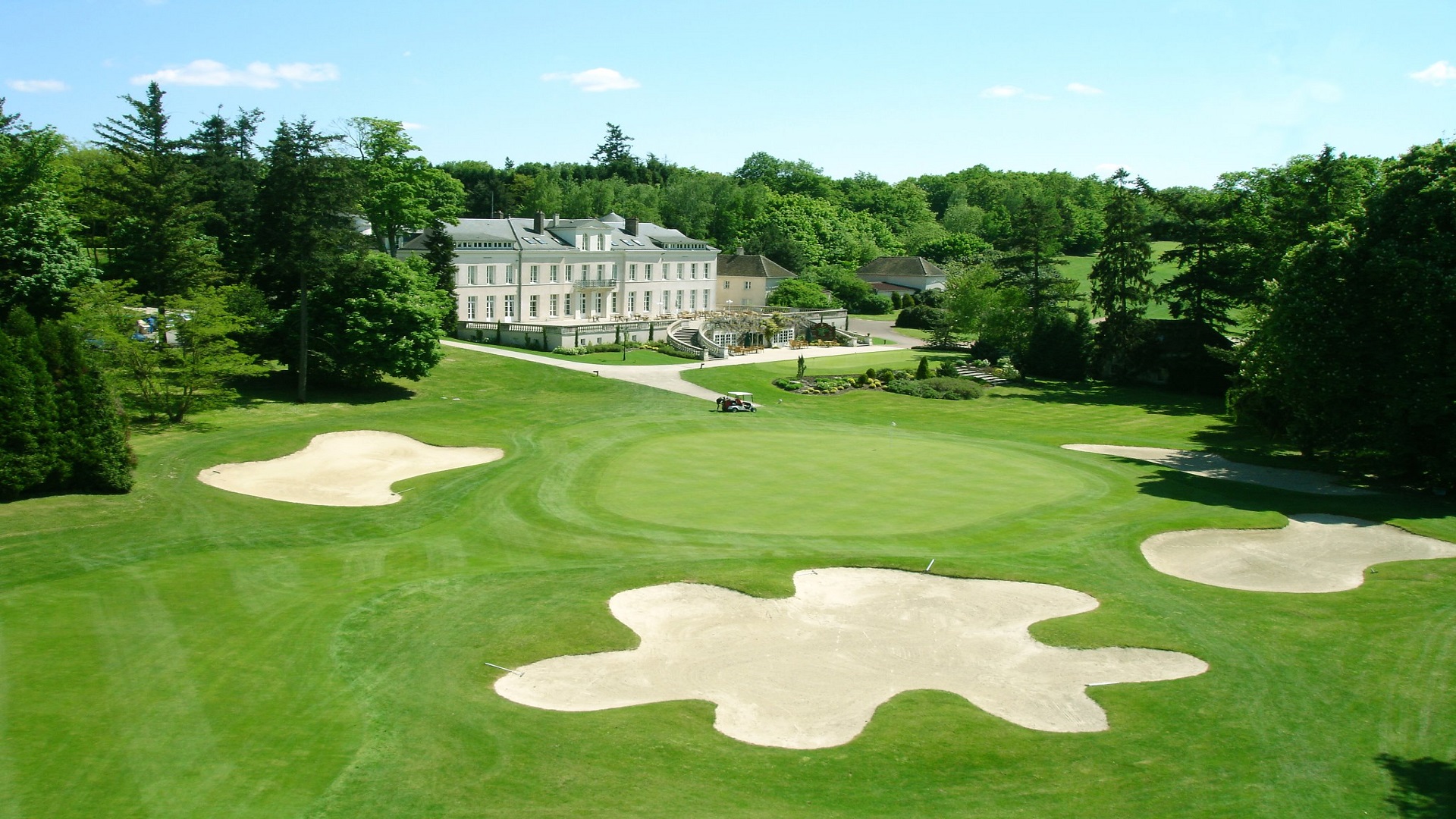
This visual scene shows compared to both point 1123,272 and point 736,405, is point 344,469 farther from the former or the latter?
point 1123,272

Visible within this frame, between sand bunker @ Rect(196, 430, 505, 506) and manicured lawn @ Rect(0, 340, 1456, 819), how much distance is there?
1.01m

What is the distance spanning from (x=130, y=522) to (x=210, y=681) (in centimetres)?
1252

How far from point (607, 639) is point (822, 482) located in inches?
581

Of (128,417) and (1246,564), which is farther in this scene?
(128,417)

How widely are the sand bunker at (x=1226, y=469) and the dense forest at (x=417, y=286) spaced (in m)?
1.75

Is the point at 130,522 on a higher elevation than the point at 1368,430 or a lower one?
lower

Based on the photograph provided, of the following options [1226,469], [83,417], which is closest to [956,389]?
[1226,469]

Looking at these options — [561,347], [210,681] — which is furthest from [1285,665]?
[561,347]

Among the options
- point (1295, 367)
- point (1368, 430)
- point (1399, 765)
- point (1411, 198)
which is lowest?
point (1399, 765)

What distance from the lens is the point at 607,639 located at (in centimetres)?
1956

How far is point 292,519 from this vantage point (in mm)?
28594

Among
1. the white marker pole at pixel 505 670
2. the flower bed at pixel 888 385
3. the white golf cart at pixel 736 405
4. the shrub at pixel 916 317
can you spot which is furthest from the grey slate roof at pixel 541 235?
the white marker pole at pixel 505 670

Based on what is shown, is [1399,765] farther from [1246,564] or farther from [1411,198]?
[1411,198]

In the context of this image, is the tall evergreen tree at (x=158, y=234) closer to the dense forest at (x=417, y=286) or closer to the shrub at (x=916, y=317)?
the dense forest at (x=417, y=286)
